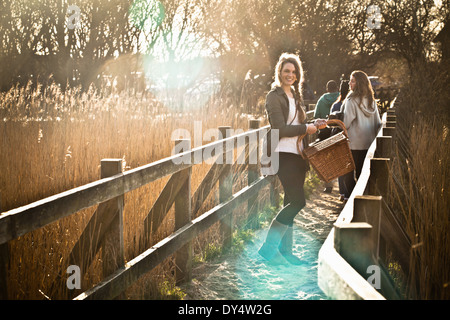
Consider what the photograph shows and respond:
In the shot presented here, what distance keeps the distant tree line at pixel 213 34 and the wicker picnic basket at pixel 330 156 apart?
10.2 feet

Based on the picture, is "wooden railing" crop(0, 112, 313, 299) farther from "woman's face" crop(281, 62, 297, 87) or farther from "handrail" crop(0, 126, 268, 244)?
"woman's face" crop(281, 62, 297, 87)

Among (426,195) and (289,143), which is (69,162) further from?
(426,195)

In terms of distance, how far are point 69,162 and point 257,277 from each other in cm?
180

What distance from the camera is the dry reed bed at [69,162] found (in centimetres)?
315

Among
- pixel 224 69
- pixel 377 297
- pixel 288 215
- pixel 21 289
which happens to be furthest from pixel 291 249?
pixel 224 69

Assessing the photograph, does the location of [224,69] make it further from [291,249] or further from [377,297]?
[377,297]

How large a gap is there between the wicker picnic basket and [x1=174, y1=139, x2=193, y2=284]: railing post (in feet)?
3.03

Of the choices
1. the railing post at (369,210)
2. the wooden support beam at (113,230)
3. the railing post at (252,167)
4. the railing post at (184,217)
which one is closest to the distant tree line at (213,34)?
the railing post at (252,167)

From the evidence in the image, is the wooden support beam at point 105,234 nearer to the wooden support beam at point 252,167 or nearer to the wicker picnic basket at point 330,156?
the wicker picnic basket at point 330,156

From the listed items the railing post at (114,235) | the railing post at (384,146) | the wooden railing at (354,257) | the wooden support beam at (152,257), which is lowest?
the wooden support beam at (152,257)

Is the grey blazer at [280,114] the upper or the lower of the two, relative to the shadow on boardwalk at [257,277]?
upper

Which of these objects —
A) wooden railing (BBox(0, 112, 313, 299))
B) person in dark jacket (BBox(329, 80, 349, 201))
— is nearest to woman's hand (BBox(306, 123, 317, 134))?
wooden railing (BBox(0, 112, 313, 299))

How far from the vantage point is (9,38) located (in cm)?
1262
